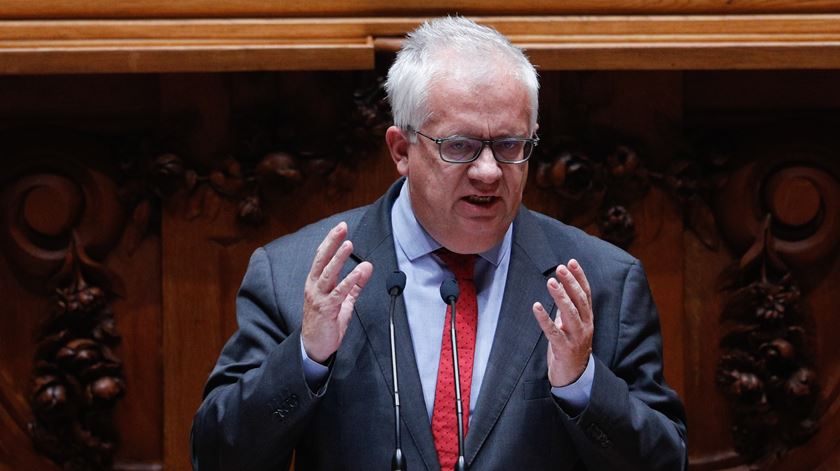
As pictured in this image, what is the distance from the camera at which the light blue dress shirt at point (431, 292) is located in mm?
2176

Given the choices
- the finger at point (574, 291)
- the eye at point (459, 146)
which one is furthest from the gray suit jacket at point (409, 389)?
the eye at point (459, 146)

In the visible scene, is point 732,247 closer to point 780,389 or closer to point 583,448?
point 780,389

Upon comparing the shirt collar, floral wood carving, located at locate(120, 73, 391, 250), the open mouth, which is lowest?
the shirt collar

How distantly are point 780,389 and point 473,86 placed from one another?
129cm

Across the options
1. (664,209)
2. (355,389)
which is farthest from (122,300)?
(664,209)

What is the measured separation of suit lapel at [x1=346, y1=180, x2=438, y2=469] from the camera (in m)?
2.11

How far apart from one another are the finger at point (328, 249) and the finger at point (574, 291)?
32cm

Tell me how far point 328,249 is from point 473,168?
303 mm

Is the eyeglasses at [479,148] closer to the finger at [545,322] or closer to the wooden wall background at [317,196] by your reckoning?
the finger at [545,322]

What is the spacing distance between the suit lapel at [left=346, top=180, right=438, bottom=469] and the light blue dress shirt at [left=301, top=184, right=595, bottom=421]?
0.06 ft

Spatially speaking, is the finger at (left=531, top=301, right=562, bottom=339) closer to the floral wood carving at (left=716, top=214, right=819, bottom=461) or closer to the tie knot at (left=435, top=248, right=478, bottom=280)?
the tie knot at (left=435, top=248, right=478, bottom=280)

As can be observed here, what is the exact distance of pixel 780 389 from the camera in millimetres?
3053

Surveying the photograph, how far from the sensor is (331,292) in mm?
1982

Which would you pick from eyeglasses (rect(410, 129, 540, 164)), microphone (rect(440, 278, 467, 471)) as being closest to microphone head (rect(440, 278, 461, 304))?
microphone (rect(440, 278, 467, 471))
